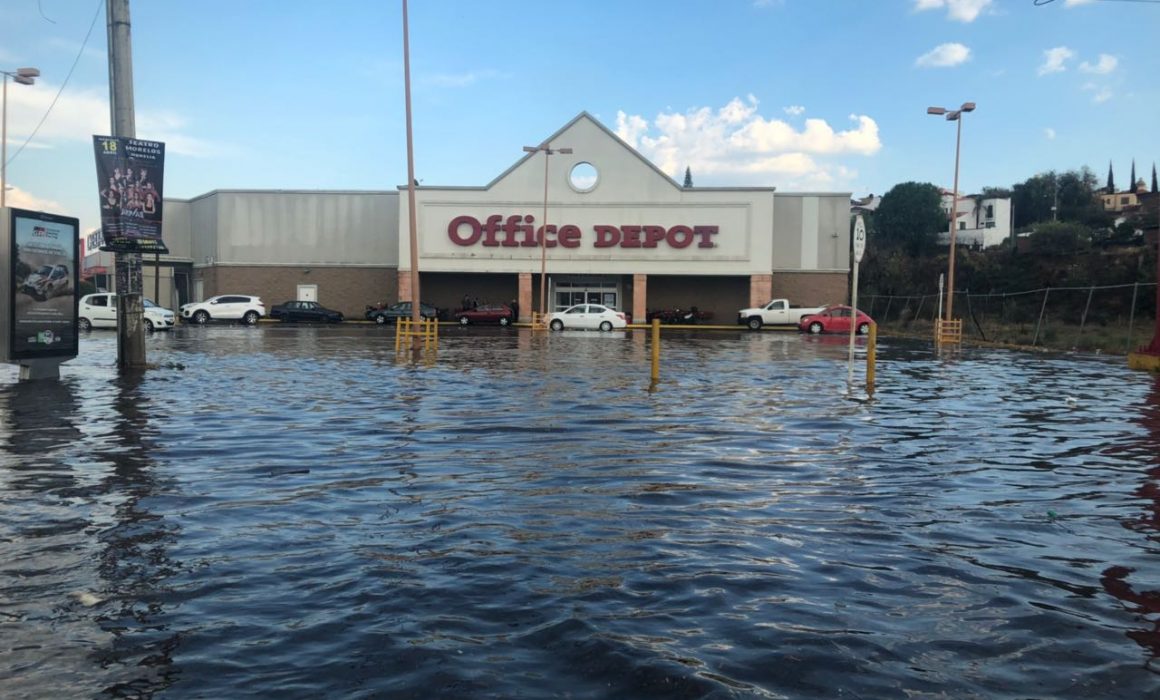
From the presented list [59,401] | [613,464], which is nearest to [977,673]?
[613,464]

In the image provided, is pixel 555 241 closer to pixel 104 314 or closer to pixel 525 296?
pixel 525 296

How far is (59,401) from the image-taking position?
13.2 metres

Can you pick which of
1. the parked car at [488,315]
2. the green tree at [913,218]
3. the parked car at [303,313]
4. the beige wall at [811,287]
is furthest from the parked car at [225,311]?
the green tree at [913,218]

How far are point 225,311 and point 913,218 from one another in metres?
64.8

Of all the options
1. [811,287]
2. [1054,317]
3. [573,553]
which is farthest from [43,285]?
[1054,317]

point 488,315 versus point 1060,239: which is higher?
point 1060,239

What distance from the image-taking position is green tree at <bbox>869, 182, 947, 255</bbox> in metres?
87.1

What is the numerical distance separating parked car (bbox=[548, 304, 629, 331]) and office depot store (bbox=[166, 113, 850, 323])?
20.0 ft

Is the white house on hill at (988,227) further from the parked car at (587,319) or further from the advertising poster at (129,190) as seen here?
the advertising poster at (129,190)

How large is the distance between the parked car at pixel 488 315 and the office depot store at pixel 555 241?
1611 millimetres

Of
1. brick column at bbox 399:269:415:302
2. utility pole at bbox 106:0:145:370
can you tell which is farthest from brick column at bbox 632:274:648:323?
utility pole at bbox 106:0:145:370

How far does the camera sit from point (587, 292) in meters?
56.4

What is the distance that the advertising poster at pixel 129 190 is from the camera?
1766 cm

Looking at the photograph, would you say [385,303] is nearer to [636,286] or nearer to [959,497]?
[636,286]
